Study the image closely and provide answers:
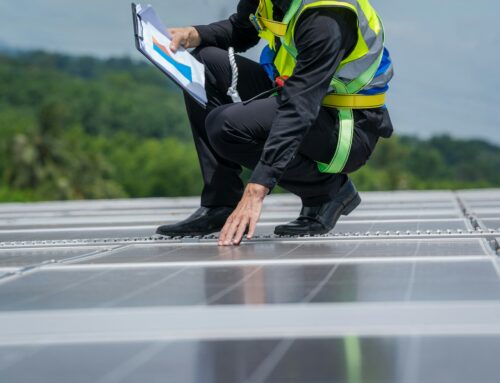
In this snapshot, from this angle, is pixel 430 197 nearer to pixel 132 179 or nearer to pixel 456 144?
pixel 132 179

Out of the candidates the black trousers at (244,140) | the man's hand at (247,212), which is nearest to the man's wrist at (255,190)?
the man's hand at (247,212)

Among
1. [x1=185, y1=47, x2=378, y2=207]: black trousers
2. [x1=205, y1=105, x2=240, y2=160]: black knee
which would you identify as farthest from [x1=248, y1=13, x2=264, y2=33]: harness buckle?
[x1=205, y1=105, x2=240, y2=160]: black knee

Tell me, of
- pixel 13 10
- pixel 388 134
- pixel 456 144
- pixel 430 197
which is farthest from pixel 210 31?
pixel 13 10

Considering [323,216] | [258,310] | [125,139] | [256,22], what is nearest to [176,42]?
[256,22]

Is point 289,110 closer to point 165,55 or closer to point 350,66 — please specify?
point 350,66

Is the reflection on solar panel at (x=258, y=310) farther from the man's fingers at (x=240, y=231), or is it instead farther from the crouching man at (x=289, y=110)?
the crouching man at (x=289, y=110)

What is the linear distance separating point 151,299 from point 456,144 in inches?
3605

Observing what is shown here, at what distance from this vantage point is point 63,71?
88.8 m

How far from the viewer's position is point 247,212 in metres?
3.27

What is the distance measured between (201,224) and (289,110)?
2.62ft

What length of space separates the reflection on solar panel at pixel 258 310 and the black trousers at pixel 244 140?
1.10ft

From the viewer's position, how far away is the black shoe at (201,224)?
3885 mm

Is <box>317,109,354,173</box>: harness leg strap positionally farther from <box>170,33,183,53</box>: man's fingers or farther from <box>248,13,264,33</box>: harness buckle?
<box>170,33,183,53</box>: man's fingers

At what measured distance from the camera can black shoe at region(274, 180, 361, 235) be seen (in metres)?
3.82
